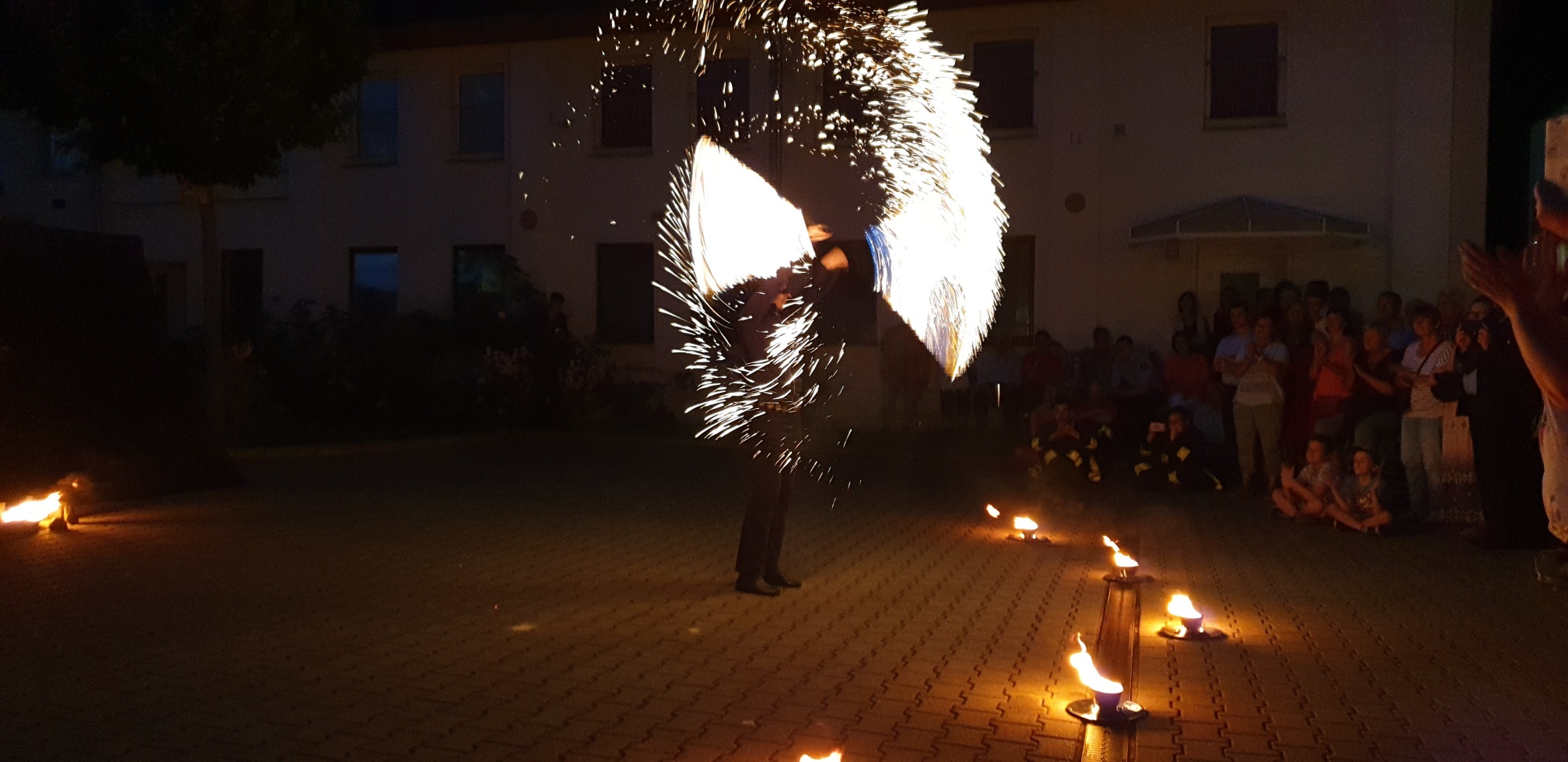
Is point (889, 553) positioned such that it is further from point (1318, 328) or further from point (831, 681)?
point (1318, 328)

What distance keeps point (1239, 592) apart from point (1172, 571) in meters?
0.87

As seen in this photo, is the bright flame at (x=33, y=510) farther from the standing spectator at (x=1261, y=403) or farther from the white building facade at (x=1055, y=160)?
the white building facade at (x=1055, y=160)

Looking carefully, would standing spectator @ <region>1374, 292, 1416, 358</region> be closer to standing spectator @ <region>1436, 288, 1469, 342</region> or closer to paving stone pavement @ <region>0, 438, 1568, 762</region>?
standing spectator @ <region>1436, 288, 1469, 342</region>

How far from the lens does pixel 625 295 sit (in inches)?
862

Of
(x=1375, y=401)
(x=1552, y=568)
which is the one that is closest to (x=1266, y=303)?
(x=1375, y=401)

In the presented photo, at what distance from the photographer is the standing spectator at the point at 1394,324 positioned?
44.5 ft

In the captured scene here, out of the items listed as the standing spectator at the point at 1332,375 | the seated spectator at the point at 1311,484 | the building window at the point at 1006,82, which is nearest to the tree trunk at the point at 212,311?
the building window at the point at 1006,82

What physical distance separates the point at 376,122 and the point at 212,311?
944cm

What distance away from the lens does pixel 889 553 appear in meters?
10.2

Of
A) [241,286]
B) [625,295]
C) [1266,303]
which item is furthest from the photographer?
[241,286]

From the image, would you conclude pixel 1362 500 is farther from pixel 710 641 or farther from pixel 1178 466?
pixel 710 641

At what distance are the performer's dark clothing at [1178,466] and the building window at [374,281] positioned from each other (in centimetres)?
1413

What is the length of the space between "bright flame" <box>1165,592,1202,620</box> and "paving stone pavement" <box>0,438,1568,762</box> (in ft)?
0.69

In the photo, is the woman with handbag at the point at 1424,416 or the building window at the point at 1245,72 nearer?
the woman with handbag at the point at 1424,416
